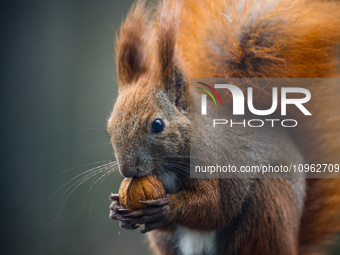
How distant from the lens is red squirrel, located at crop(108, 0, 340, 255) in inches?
40.4

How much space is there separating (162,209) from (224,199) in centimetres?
28

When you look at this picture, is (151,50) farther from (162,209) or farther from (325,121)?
(325,121)

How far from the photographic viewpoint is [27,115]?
2092mm

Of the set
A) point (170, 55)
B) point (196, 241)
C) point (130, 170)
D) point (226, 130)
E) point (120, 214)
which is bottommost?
point (196, 241)

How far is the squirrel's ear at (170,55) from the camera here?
105 centimetres

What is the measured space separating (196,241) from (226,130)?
40 cm

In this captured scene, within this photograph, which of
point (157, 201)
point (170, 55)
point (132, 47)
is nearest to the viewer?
point (157, 201)

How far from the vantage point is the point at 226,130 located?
1.25 meters

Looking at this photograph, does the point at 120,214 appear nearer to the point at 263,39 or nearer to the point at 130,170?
the point at 130,170

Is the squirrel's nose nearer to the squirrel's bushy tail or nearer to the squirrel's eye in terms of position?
the squirrel's eye

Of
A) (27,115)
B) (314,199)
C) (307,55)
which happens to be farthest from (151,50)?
(27,115)

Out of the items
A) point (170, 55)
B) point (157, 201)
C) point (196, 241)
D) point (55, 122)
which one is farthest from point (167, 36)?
point (55, 122)

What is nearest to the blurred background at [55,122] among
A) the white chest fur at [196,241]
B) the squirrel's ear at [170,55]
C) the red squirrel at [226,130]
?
the white chest fur at [196,241]

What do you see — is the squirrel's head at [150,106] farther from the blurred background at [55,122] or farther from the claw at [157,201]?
the blurred background at [55,122]
